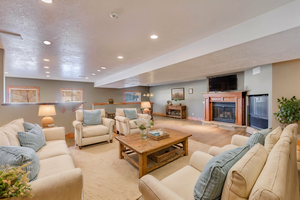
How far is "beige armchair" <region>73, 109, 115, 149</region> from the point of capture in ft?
10.1

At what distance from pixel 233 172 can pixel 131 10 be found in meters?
1.92

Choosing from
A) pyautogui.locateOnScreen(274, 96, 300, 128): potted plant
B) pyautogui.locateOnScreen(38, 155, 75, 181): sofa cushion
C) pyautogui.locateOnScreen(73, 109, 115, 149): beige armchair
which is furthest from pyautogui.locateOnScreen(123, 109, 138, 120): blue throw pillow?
pyautogui.locateOnScreen(274, 96, 300, 128): potted plant

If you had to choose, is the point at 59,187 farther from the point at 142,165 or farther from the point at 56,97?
the point at 56,97

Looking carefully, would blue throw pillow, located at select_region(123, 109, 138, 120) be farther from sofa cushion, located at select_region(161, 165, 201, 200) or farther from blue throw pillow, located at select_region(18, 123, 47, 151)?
sofa cushion, located at select_region(161, 165, 201, 200)

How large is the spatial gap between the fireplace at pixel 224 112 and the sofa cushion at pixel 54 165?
230 inches

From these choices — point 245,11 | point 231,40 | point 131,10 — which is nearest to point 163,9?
point 131,10

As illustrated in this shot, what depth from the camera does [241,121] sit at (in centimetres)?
494

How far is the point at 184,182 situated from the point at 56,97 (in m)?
8.00

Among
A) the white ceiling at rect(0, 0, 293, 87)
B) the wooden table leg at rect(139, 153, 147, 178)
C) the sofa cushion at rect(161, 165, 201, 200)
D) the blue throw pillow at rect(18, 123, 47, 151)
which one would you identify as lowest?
the wooden table leg at rect(139, 153, 147, 178)

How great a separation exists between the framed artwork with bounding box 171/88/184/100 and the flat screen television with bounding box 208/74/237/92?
2.26 meters

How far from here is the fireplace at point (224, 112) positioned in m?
5.42

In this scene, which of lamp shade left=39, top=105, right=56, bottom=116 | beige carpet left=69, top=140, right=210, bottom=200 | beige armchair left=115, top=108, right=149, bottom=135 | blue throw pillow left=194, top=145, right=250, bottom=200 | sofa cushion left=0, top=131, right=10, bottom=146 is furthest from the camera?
beige armchair left=115, top=108, right=149, bottom=135

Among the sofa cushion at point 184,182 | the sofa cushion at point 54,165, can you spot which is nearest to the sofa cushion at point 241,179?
the sofa cushion at point 184,182

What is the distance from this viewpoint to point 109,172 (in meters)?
2.16
